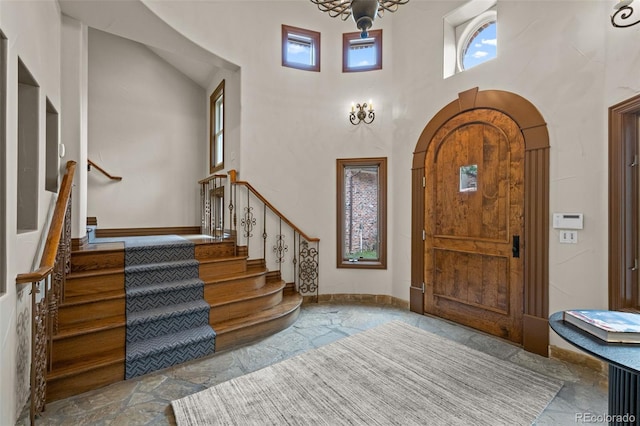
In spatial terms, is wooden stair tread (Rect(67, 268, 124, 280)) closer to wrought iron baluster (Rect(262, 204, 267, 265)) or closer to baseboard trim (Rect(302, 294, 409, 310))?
wrought iron baluster (Rect(262, 204, 267, 265))

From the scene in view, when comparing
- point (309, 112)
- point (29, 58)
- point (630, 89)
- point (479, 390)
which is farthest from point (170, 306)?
point (630, 89)

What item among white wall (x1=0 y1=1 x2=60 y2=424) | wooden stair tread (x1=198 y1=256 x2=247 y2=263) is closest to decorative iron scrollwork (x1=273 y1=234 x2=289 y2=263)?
wooden stair tread (x1=198 y1=256 x2=247 y2=263)

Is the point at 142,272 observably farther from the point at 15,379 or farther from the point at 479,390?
the point at 479,390

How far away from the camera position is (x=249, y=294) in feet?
11.3

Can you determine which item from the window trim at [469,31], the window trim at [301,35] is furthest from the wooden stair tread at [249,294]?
the window trim at [469,31]

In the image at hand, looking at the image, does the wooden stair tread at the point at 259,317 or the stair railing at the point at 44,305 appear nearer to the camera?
the stair railing at the point at 44,305

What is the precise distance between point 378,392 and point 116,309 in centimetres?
234

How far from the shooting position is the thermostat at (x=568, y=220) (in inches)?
100

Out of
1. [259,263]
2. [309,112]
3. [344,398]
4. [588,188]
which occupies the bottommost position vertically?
[344,398]

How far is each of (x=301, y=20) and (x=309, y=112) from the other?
4.26 ft

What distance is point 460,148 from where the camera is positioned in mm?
3453

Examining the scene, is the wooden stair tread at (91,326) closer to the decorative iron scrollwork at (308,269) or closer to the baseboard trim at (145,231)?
the decorative iron scrollwork at (308,269)

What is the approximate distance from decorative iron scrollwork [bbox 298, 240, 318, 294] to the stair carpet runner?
58.6 inches

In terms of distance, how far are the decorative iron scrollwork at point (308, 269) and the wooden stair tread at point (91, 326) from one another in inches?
88.2
